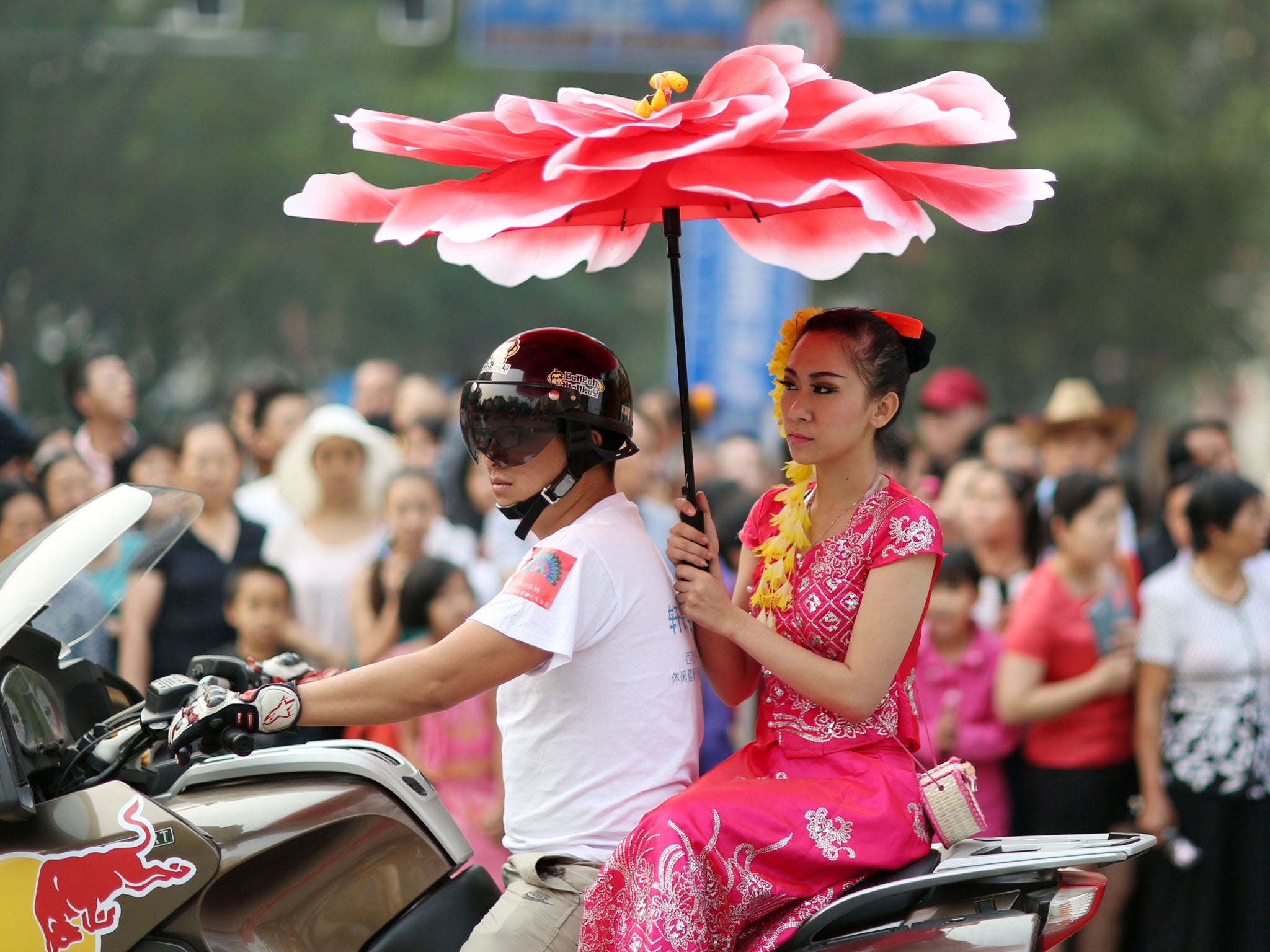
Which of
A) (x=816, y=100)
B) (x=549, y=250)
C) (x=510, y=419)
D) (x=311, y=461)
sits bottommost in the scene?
(x=311, y=461)

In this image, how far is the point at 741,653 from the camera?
3.02 meters

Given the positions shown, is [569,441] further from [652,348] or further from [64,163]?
[652,348]

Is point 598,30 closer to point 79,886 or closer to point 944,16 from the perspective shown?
point 944,16

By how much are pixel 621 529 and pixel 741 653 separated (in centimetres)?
39

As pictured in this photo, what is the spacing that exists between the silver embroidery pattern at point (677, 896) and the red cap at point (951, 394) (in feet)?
20.5

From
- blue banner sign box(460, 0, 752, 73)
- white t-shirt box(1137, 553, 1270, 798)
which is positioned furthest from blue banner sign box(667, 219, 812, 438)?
white t-shirt box(1137, 553, 1270, 798)

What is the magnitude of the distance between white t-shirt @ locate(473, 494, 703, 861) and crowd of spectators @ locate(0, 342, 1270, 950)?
6.44 ft

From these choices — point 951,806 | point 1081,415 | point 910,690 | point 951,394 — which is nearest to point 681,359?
point 910,690

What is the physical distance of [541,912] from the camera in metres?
2.80

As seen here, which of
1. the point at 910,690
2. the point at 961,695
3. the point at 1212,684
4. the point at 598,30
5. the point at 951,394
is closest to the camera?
the point at 910,690

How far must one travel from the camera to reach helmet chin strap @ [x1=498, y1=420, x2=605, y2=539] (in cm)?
284

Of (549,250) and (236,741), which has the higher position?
(549,250)

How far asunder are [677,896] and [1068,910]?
0.74m

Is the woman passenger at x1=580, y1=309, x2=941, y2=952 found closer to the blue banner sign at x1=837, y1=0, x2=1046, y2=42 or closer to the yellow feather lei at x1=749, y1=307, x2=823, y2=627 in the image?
the yellow feather lei at x1=749, y1=307, x2=823, y2=627
